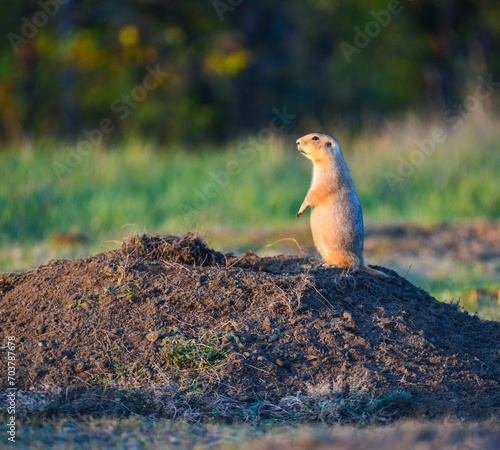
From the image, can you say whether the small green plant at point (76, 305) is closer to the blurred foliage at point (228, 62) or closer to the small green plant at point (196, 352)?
the small green plant at point (196, 352)

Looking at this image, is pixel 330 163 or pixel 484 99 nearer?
pixel 330 163

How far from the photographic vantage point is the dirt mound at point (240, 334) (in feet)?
13.7

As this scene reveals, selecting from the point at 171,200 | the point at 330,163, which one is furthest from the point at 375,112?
the point at 330,163

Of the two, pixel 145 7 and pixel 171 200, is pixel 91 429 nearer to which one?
pixel 171 200

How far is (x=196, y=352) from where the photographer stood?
4332 millimetres

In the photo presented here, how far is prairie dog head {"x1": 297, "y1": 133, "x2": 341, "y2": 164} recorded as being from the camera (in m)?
5.72

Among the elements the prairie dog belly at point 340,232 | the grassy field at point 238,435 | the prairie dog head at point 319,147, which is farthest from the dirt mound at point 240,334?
the prairie dog head at point 319,147

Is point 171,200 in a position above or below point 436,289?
above

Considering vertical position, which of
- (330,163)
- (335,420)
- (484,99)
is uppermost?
(484,99)

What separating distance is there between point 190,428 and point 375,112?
22100mm

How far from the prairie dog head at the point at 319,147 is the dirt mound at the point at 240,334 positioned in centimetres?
92

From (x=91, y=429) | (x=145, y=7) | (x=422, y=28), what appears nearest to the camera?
(x=91, y=429)

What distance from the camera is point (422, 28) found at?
1022 inches

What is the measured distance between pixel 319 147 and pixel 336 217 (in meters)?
0.69
